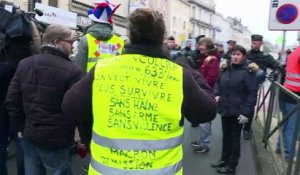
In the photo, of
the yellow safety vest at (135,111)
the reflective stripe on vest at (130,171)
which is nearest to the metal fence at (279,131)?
the reflective stripe on vest at (130,171)

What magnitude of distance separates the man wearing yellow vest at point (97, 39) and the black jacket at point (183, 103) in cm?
199

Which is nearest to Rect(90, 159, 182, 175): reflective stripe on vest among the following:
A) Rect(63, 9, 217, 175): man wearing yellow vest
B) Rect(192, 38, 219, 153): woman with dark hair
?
Rect(63, 9, 217, 175): man wearing yellow vest

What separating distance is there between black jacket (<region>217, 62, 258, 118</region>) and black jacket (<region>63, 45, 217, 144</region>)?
293 cm

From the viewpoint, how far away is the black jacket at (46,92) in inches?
125

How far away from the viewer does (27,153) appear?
3504 millimetres

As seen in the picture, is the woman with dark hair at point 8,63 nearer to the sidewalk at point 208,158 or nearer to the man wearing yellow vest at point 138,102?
the man wearing yellow vest at point 138,102

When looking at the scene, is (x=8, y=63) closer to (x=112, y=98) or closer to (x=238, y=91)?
(x=112, y=98)

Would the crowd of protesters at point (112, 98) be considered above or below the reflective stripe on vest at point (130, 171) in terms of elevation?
above

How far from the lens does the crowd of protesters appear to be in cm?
217

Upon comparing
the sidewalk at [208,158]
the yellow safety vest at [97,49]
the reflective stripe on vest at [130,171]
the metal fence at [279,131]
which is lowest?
the sidewalk at [208,158]

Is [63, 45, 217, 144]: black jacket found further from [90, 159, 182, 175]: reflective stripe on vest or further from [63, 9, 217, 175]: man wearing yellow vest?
[90, 159, 182, 175]: reflective stripe on vest

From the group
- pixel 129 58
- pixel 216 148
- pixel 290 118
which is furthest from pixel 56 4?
pixel 129 58

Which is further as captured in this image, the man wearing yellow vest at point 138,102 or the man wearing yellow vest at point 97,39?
the man wearing yellow vest at point 97,39

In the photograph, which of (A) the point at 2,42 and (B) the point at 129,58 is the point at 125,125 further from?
(A) the point at 2,42
